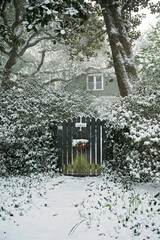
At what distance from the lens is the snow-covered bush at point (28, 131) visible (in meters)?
7.51

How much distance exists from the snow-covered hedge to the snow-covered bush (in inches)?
77.1

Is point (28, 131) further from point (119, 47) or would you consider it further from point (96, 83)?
point (96, 83)

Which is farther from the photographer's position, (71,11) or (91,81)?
(91,81)

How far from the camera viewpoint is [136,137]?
5523mm

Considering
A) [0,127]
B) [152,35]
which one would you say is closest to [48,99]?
[0,127]

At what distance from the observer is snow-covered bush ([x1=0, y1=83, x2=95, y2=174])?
7512mm

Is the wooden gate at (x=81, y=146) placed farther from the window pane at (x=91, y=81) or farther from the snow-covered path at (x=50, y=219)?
the window pane at (x=91, y=81)

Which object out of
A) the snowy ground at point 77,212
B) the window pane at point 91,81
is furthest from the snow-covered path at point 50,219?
the window pane at point 91,81

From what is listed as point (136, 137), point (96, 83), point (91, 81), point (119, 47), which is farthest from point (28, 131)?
point (91, 81)

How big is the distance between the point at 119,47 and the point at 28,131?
5377 mm

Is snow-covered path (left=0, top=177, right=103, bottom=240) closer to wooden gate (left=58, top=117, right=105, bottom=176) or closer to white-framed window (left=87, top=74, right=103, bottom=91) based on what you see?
wooden gate (left=58, top=117, right=105, bottom=176)

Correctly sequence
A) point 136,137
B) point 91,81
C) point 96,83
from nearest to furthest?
point 136,137
point 96,83
point 91,81

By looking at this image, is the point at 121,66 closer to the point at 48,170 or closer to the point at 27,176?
the point at 48,170

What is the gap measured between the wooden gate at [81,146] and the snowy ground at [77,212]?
5.17 feet
